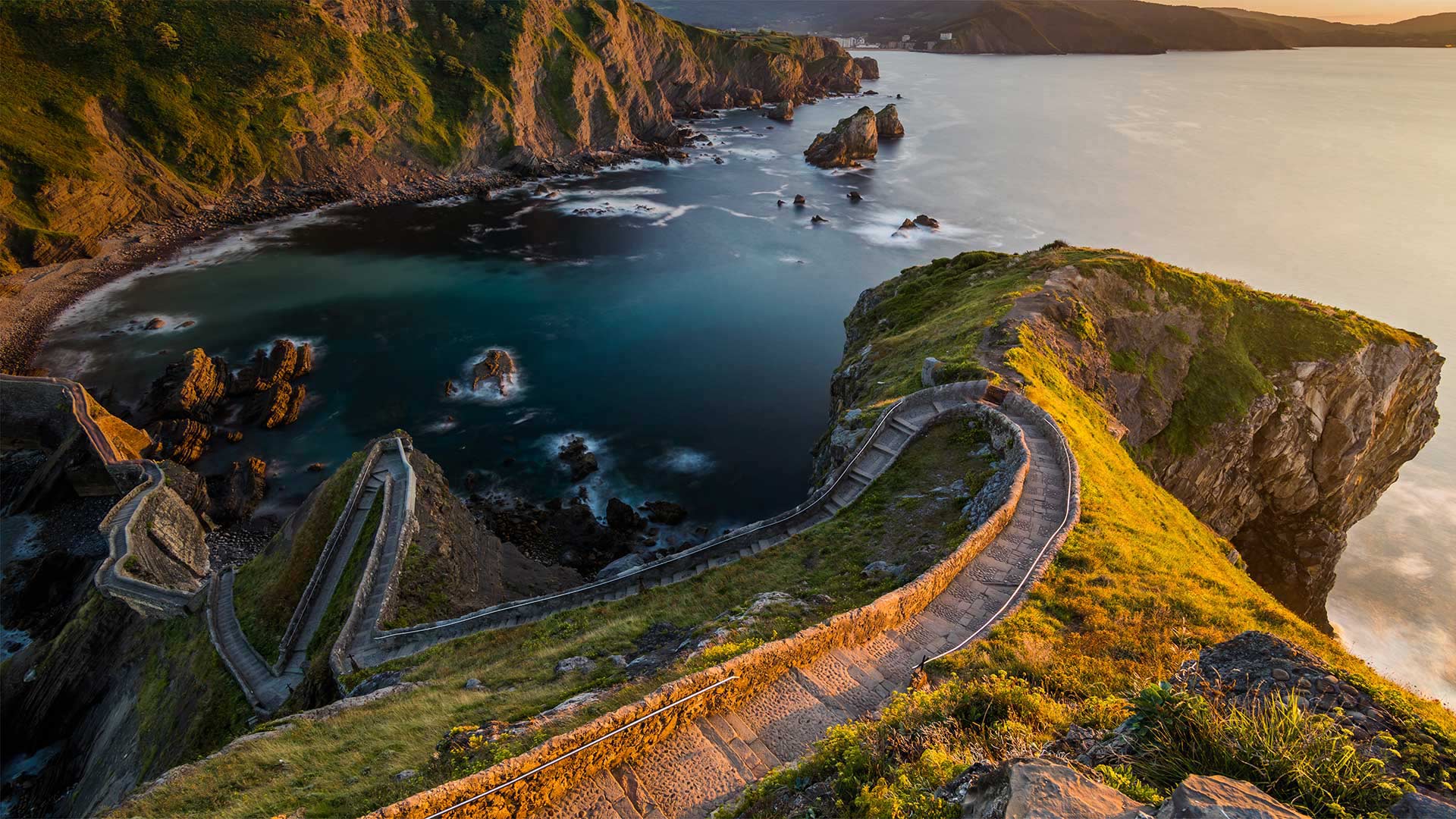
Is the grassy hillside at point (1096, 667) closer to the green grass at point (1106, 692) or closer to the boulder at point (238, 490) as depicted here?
the green grass at point (1106, 692)

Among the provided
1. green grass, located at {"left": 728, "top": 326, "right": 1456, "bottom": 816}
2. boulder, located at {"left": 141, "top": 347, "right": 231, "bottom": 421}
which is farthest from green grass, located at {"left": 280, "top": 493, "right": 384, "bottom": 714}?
boulder, located at {"left": 141, "top": 347, "right": 231, "bottom": 421}

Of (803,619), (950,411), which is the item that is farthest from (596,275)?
(803,619)

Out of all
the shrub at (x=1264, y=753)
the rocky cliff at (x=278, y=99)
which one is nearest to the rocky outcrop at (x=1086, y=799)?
the shrub at (x=1264, y=753)

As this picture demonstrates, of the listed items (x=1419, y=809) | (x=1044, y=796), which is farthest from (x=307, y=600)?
(x=1419, y=809)

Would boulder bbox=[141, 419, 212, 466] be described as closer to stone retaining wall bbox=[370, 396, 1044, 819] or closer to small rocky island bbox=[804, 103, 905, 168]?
stone retaining wall bbox=[370, 396, 1044, 819]

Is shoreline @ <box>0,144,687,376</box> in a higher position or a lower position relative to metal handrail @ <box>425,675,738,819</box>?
lower

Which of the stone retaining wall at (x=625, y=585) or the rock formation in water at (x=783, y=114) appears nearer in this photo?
the stone retaining wall at (x=625, y=585)

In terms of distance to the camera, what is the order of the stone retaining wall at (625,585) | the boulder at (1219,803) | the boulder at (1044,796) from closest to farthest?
the boulder at (1219,803) < the boulder at (1044,796) < the stone retaining wall at (625,585)

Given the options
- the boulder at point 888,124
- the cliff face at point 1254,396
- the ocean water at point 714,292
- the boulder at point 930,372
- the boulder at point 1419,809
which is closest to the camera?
the boulder at point 1419,809
